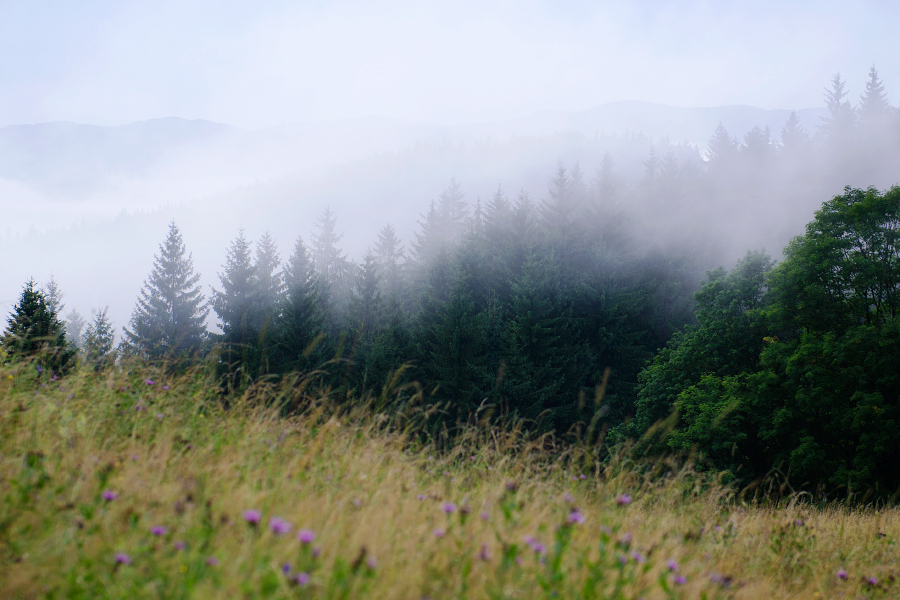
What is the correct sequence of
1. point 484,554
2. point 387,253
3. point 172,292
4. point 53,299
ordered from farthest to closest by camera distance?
point 387,253 → point 172,292 → point 53,299 → point 484,554

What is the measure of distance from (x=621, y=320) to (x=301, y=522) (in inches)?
1281

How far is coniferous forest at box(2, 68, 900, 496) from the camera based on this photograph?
15.6 metres

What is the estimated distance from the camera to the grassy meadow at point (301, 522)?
1.88m

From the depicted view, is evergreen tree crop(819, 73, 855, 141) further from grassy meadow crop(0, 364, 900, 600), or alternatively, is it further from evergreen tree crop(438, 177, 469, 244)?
grassy meadow crop(0, 364, 900, 600)

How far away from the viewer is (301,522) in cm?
238

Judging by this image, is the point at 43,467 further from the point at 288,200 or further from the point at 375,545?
the point at 288,200

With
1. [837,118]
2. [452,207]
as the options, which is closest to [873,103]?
[837,118]

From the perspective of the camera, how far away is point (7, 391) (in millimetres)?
3666

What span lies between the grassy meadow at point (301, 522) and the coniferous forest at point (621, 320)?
794 mm

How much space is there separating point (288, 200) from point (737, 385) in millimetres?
163408

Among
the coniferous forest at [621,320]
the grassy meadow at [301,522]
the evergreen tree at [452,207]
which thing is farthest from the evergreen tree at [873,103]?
the grassy meadow at [301,522]

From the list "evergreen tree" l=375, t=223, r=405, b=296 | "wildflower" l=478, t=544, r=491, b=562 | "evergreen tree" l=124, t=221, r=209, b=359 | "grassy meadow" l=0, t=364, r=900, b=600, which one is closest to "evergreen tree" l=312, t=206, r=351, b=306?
"evergreen tree" l=375, t=223, r=405, b=296

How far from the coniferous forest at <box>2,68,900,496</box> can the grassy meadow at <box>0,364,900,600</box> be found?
31.2 inches

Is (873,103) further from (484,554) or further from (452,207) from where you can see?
(484,554)
